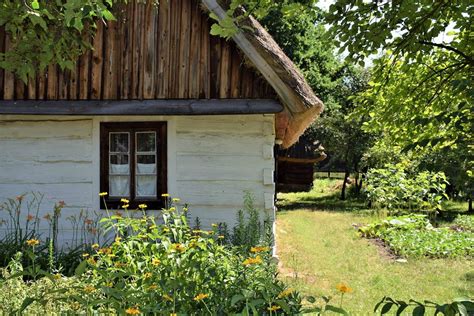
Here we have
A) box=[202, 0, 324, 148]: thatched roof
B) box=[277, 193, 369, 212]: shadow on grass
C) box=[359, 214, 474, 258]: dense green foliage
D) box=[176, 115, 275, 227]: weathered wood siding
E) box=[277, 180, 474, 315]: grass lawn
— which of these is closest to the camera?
box=[202, 0, 324, 148]: thatched roof

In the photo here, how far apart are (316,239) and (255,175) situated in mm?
5237

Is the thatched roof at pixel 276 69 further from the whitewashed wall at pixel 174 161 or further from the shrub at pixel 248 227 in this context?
the shrub at pixel 248 227

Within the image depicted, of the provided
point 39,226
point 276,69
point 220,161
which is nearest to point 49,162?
point 39,226

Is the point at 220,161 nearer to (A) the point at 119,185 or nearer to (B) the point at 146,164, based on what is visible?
(B) the point at 146,164

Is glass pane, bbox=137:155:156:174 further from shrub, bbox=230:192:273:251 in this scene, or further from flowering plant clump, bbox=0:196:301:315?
flowering plant clump, bbox=0:196:301:315

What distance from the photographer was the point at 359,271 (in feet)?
28.3

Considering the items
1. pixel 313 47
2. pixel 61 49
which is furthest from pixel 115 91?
pixel 313 47

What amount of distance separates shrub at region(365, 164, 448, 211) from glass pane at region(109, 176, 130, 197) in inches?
371

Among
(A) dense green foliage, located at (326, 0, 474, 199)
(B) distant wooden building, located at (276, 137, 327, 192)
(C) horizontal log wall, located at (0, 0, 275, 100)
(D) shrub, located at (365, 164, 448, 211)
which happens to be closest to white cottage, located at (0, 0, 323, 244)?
(C) horizontal log wall, located at (0, 0, 275, 100)

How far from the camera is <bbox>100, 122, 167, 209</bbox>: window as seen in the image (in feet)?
25.0

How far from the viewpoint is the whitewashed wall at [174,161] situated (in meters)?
7.52

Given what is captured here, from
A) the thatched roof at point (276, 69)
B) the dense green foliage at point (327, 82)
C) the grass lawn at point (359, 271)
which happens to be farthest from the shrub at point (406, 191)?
the thatched roof at point (276, 69)

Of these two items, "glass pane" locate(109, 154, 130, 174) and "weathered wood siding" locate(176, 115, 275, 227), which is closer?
"weathered wood siding" locate(176, 115, 275, 227)

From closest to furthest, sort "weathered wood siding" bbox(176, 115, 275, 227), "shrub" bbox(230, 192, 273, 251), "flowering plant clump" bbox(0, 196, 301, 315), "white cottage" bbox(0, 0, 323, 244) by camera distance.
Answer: "flowering plant clump" bbox(0, 196, 301, 315), "shrub" bbox(230, 192, 273, 251), "white cottage" bbox(0, 0, 323, 244), "weathered wood siding" bbox(176, 115, 275, 227)
